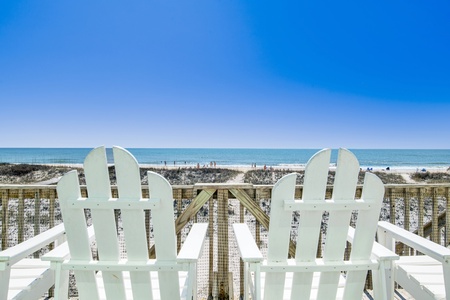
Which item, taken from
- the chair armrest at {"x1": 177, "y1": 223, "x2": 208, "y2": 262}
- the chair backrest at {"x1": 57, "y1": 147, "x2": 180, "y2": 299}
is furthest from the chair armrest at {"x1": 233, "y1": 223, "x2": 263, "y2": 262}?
the chair backrest at {"x1": 57, "y1": 147, "x2": 180, "y2": 299}

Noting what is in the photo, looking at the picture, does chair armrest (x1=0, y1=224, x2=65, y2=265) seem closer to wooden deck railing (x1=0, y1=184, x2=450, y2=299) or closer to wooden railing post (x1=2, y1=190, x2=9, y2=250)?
wooden deck railing (x1=0, y1=184, x2=450, y2=299)

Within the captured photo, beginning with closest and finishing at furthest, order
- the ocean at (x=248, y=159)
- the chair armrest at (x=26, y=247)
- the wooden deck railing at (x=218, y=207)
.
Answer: the chair armrest at (x=26, y=247), the wooden deck railing at (x=218, y=207), the ocean at (x=248, y=159)

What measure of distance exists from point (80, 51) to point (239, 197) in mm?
6860

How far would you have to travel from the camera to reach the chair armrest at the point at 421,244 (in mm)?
1097

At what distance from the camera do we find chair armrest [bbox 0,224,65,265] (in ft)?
3.45

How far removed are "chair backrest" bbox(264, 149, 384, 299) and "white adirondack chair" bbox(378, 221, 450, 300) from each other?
1.06 ft

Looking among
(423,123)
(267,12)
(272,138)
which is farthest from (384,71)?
(272,138)

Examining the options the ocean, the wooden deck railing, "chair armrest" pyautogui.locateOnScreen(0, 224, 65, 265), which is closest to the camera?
"chair armrest" pyautogui.locateOnScreen(0, 224, 65, 265)

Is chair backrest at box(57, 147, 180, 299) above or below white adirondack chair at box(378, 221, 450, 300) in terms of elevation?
above

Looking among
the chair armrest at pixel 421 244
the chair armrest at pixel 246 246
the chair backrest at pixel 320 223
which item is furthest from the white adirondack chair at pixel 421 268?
the chair armrest at pixel 246 246

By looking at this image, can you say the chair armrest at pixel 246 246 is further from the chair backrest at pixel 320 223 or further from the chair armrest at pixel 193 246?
the chair armrest at pixel 193 246

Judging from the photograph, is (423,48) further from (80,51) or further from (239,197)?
(80,51)

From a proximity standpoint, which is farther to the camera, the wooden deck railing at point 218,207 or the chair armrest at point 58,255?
the wooden deck railing at point 218,207

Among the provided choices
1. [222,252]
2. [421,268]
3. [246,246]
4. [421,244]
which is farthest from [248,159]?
[246,246]
